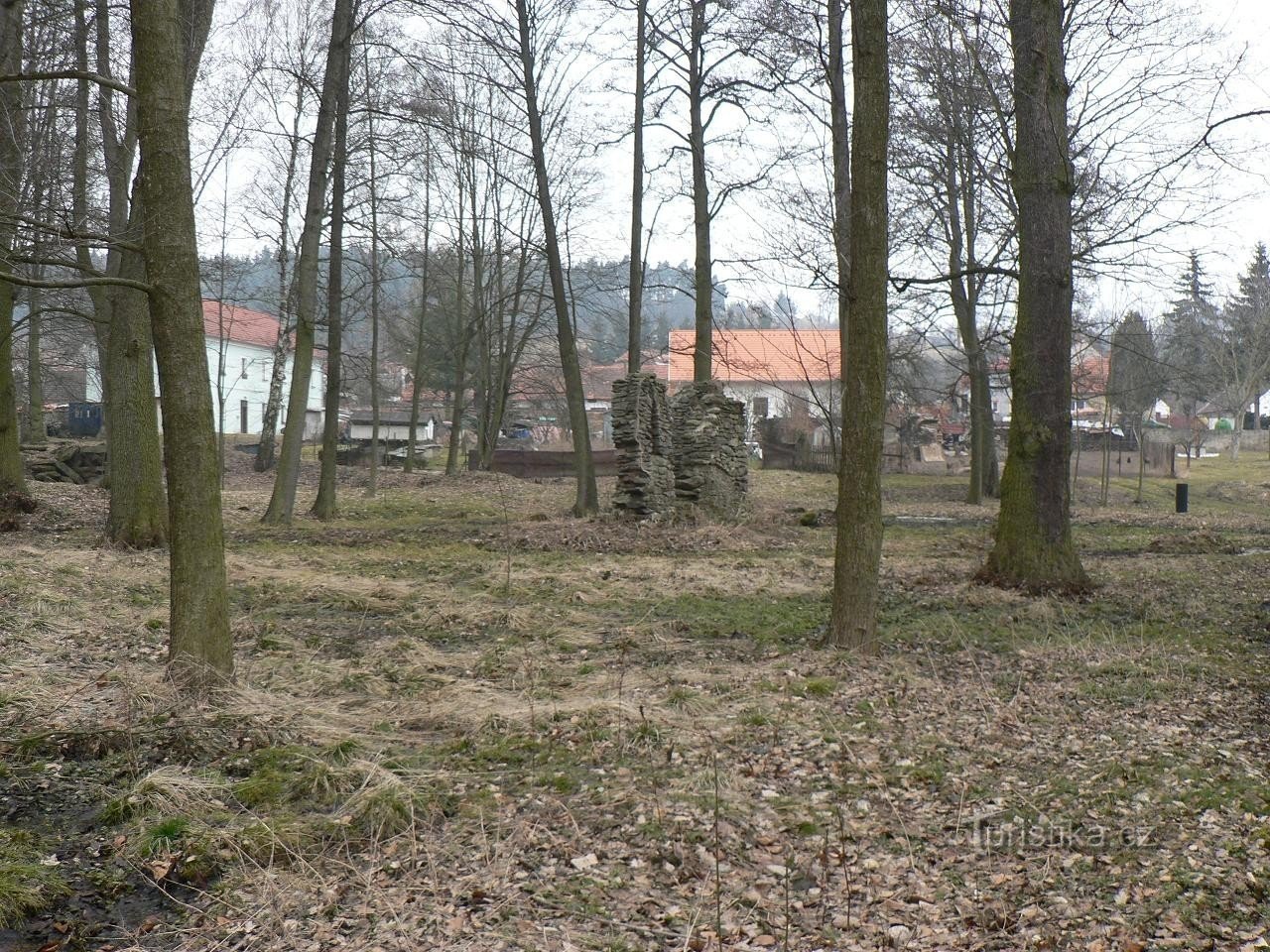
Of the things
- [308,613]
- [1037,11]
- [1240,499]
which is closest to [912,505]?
[1240,499]

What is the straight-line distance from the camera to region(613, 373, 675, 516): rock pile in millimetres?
17000

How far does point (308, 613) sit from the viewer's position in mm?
8883

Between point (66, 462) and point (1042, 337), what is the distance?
768 inches

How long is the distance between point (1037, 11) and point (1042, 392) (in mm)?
3666

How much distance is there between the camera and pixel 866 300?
7.06 meters

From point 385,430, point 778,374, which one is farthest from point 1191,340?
point 385,430

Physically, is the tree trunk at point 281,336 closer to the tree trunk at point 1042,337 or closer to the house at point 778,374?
the house at point 778,374

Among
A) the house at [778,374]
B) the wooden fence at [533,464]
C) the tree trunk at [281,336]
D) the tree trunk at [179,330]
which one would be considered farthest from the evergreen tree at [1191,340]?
the tree trunk at [179,330]

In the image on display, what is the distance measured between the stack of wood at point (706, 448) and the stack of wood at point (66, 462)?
11.0 meters

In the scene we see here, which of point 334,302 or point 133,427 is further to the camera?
point 334,302

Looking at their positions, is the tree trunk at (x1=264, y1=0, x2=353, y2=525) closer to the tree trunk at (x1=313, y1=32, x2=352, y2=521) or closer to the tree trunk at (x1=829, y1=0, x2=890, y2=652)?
the tree trunk at (x1=313, y1=32, x2=352, y2=521)

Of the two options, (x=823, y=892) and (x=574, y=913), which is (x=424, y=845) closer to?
(x=574, y=913)

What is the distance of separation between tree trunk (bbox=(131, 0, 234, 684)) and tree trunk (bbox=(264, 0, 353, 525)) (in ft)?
30.2

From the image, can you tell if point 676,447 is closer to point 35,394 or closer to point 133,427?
point 133,427
